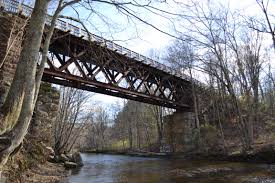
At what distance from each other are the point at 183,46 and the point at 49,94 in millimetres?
17875

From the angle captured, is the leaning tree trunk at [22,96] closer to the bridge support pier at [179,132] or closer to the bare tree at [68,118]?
the bare tree at [68,118]

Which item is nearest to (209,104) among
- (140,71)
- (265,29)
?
(140,71)

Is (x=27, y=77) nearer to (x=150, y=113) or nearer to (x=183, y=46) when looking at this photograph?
(x=183, y=46)

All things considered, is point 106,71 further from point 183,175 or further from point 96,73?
point 183,175

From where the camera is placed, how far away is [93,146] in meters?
65.7

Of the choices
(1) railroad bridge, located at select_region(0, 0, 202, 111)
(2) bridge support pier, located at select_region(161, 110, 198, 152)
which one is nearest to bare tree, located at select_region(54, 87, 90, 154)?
(1) railroad bridge, located at select_region(0, 0, 202, 111)

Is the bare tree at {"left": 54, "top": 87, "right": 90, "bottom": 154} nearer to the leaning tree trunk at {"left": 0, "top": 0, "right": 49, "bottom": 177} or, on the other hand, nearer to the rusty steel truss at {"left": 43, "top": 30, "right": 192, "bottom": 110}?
the rusty steel truss at {"left": 43, "top": 30, "right": 192, "bottom": 110}

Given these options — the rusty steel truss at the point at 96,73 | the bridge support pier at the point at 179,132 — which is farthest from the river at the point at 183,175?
the bridge support pier at the point at 179,132

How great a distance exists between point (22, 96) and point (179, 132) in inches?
1389

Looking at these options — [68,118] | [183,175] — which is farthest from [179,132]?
[183,175]

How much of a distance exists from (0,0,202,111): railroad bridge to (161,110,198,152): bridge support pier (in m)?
1.51

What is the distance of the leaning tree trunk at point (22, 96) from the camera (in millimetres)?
4121

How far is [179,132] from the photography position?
126 feet

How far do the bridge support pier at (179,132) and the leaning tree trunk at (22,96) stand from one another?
32.7 m
